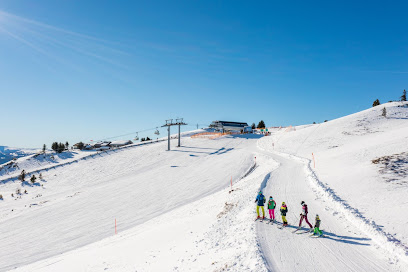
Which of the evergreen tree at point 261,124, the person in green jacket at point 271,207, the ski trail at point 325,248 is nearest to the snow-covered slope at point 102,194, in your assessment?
the person in green jacket at point 271,207

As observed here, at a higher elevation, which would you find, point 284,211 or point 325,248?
point 284,211

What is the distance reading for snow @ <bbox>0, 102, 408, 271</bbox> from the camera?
1079cm

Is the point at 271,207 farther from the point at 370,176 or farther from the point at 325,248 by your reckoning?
the point at 370,176

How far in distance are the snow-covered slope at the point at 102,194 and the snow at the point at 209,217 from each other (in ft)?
0.49

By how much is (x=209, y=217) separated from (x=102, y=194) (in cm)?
1814

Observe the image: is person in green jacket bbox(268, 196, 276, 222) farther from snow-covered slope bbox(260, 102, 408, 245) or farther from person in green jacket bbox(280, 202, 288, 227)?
snow-covered slope bbox(260, 102, 408, 245)

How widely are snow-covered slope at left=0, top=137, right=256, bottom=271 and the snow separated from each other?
149 mm

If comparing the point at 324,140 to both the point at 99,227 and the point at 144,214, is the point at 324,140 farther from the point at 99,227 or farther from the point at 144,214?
the point at 99,227

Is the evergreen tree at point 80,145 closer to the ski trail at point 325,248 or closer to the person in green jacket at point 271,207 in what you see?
the ski trail at point 325,248

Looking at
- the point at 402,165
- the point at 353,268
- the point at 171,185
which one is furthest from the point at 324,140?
the point at 353,268

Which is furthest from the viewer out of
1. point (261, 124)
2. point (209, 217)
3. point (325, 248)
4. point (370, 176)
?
point (261, 124)

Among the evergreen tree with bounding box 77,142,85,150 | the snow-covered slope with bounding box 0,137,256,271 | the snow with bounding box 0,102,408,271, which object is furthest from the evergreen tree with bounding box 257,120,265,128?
the evergreen tree with bounding box 77,142,85,150

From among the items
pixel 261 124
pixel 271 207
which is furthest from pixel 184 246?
pixel 261 124

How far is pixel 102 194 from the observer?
2994 centimetres
